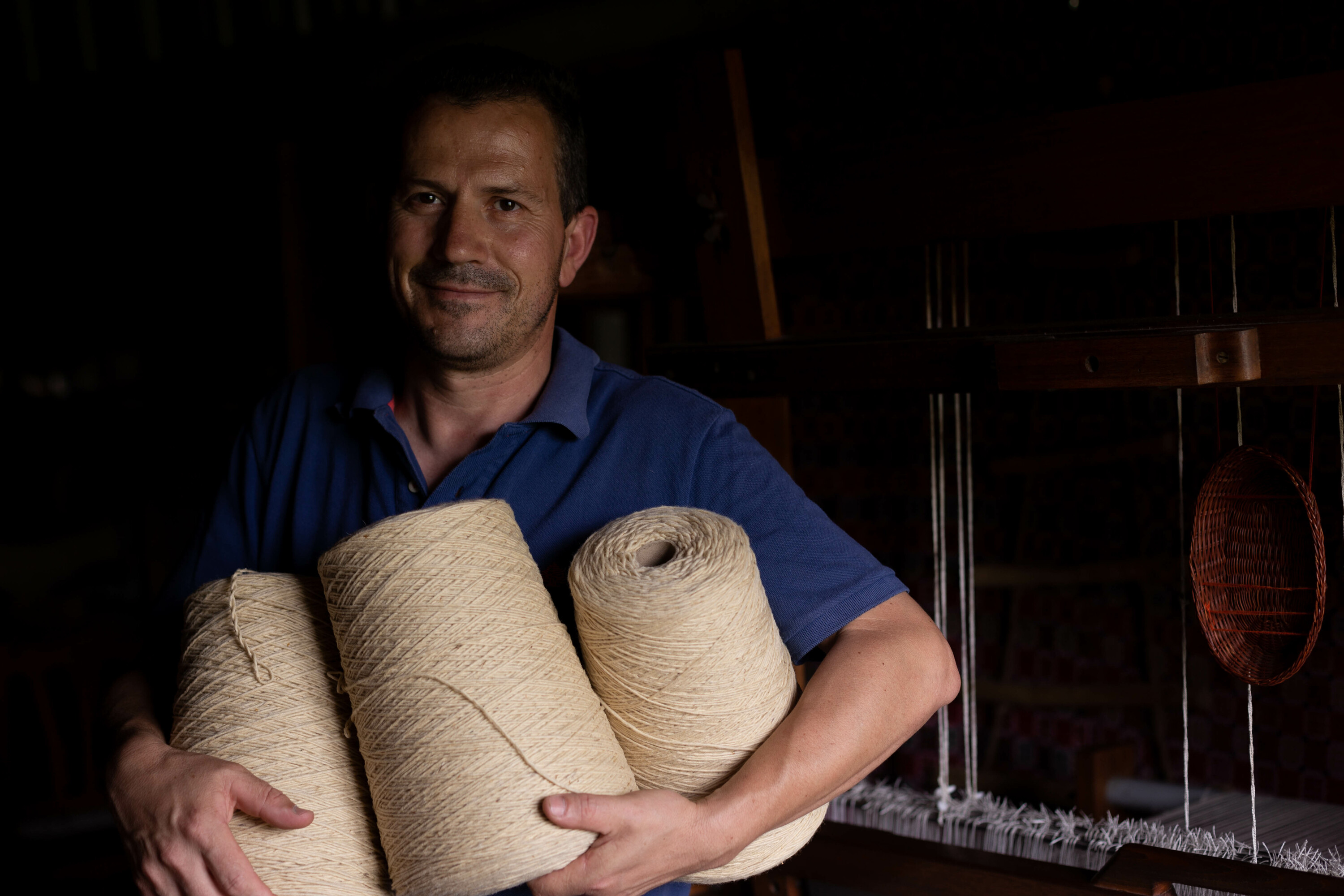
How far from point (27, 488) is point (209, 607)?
3496 mm

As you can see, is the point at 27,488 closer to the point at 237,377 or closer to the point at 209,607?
the point at 237,377

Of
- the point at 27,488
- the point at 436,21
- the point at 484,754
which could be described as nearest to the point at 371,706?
the point at 484,754

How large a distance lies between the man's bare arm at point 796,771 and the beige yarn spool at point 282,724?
195mm

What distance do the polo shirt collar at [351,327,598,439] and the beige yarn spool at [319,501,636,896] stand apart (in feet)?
0.99

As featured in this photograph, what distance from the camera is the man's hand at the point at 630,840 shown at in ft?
2.99

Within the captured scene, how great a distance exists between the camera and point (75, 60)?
266cm

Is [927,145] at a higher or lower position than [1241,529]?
higher

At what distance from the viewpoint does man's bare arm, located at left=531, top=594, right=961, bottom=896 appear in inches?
36.5

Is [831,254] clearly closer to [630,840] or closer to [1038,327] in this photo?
[1038,327]

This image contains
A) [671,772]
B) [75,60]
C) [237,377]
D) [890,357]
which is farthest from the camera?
[237,377]

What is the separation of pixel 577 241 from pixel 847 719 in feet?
2.39

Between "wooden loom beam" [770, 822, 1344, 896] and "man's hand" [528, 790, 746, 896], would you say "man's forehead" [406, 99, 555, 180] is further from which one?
"wooden loom beam" [770, 822, 1344, 896]

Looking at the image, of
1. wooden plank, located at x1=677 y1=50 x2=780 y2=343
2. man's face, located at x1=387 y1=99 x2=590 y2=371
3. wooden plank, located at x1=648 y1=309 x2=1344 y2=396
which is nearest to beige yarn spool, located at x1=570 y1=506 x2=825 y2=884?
man's face, located at x1=387 y1=99 x2=590 y2=371

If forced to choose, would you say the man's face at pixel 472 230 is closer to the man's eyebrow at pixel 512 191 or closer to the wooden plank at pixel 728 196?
the man's eyebrow at pixel 512 191
